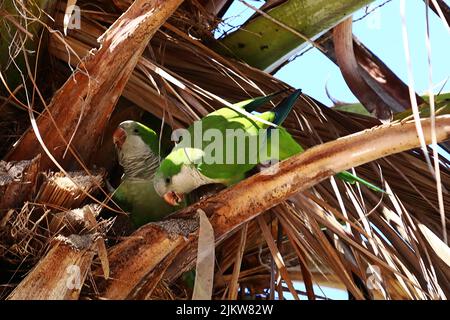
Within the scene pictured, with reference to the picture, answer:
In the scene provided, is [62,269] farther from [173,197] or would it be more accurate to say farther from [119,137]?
[119,137]

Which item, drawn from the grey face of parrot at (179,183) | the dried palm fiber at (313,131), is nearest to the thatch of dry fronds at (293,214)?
the dried palm fiber at (313,131)

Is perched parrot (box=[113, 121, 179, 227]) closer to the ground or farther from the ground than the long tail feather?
farther from the ground

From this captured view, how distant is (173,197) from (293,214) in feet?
1.16

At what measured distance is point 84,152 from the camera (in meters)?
1.94

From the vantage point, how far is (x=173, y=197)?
6.67 feet

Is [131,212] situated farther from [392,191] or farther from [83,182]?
[392,191]

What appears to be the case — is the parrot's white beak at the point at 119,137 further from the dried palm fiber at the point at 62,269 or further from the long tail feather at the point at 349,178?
the long tail feather at the point at 349,178

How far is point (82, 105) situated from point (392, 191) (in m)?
0.81

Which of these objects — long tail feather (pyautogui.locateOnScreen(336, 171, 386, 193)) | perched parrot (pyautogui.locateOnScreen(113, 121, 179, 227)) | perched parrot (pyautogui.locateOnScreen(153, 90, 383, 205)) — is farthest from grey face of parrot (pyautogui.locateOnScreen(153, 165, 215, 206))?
long tail feather (pyautogui.locateOnScreen(336, 171, 386, 193))

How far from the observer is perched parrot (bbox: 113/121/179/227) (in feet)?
7.00

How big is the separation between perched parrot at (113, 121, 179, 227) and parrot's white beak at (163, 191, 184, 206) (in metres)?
0.11

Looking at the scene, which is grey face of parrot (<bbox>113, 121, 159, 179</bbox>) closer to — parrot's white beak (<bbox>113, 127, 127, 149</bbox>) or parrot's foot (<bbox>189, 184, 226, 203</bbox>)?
parrot's white beak (<bbox>113, 127, 127, 149</bbox>)

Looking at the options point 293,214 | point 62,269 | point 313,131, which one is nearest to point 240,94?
point 313,131

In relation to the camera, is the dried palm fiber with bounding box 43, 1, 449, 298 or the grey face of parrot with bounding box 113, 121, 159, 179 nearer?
the dried palm fiber with bounding box 43, 1, 449, 298
